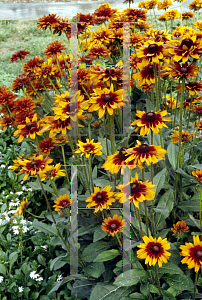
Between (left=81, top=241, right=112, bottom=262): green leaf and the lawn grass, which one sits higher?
the lawn grass

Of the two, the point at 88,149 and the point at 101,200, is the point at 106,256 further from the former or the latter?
the point at 88,149

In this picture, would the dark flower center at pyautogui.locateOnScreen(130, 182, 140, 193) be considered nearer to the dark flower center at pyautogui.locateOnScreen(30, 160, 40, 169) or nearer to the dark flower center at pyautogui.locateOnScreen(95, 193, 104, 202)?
the dark flower center at pyautogui.locateOnScreen(95, 193, 104, 202)

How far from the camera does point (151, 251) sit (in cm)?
85

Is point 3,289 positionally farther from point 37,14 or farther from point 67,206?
point 37,14

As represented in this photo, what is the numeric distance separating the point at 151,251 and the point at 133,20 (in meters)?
1.31

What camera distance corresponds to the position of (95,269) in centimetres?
109

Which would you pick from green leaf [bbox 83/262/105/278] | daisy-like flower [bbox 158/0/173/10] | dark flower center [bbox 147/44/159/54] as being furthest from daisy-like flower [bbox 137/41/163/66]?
daisy-like flower [bbox 158/0/173/10]

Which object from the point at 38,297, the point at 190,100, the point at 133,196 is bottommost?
the point at 38,297

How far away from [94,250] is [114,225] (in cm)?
21

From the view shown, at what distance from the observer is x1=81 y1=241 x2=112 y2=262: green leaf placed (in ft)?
3.61

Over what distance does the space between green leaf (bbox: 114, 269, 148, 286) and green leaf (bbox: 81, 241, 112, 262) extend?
0.16m

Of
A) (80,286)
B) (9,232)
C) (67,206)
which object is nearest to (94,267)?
(80,286)

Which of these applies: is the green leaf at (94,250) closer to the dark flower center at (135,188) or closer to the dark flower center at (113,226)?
the dark flower center at (113,226)

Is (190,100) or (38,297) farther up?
(190,100)
